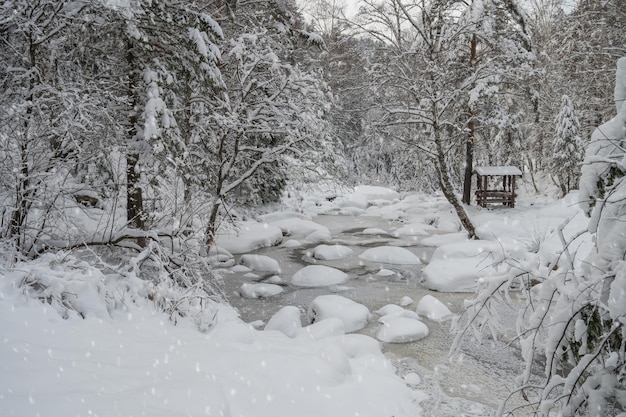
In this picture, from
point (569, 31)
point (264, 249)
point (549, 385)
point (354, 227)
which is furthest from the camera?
point (569, 31)

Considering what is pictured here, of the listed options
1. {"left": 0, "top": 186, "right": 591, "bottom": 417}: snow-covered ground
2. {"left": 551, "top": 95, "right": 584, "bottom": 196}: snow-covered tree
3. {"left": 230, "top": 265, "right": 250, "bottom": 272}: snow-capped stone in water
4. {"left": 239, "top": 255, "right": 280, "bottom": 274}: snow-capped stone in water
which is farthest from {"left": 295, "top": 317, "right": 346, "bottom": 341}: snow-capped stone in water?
{"left": 551, "top": 95, "right": 584, "bottom": 196}: snow-covered tree

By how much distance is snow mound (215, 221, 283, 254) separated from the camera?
1452cm

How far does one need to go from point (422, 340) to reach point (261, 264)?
5772mm

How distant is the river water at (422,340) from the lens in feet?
19.0

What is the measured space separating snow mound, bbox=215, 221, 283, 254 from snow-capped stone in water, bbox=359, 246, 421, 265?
3505 mm

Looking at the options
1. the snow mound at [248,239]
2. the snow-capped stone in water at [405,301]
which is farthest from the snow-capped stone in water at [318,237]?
the snow-capped stone in water at [405,301]

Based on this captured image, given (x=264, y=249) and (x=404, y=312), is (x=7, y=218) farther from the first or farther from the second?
(x=264, y=249)

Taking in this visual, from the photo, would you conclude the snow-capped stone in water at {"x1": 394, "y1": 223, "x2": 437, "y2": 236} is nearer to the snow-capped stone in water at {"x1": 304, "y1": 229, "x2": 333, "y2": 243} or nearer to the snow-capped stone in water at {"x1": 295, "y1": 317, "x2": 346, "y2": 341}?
the snow-capped stone in water at {"x1": 304, "y1": 229, "x2": 333, "y2": 243}

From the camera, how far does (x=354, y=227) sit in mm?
19344

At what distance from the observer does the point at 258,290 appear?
1007cm

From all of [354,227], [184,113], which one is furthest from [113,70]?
[354,227]

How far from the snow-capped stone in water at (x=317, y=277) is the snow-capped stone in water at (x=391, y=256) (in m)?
2.02

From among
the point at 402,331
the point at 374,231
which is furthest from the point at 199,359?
the point at 374,231

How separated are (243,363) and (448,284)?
716cm
